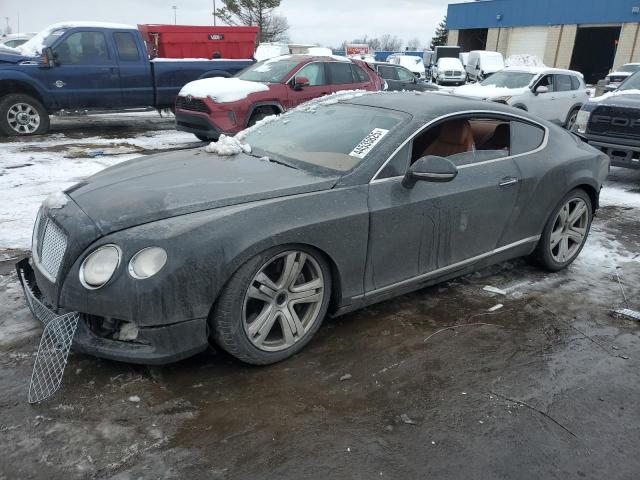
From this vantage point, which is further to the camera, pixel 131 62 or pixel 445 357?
pixel 131 62

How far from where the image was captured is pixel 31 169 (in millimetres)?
7602

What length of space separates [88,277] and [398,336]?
74.2 inches

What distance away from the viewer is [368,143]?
11.4ft

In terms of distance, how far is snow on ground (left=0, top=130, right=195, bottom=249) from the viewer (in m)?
5.42

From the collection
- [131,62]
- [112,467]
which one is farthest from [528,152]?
[131,62]

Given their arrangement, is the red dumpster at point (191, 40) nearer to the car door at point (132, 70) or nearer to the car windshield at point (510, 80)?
the car door at point (132, 70)

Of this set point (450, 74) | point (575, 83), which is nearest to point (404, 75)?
point (575, 83)

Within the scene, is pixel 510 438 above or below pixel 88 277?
below

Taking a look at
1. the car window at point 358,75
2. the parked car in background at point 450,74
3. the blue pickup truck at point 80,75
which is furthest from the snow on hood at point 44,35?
the parked car in background at point 450,74

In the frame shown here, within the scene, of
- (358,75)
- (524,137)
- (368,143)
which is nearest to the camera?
(368,143)

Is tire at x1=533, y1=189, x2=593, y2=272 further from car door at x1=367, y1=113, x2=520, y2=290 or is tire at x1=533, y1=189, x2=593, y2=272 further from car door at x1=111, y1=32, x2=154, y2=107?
car door at x1=111, y1=32, x2=154, y2=107

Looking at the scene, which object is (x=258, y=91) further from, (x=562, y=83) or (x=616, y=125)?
(x=562, y=83)

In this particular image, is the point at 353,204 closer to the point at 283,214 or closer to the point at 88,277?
the point at 283,214

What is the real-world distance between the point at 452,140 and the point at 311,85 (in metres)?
6.86
